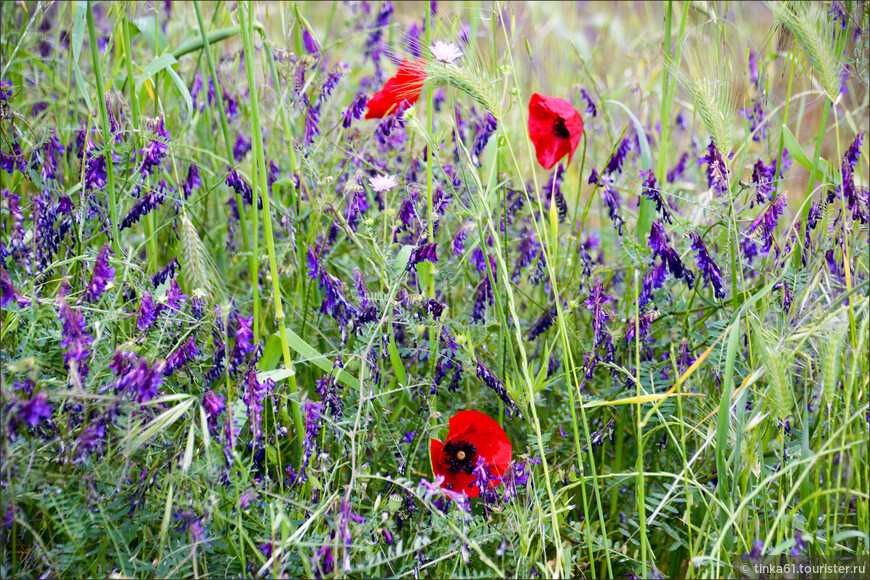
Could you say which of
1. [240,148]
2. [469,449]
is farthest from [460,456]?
[240,148]

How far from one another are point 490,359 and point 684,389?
385 mm

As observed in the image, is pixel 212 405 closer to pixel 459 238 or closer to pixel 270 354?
pixel 270 354

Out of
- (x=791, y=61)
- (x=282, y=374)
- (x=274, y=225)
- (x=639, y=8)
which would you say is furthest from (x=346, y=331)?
(x=639, y=8)

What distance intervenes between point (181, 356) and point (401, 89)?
2.03 ft

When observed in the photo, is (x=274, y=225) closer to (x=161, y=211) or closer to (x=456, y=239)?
(x=161, y=211)

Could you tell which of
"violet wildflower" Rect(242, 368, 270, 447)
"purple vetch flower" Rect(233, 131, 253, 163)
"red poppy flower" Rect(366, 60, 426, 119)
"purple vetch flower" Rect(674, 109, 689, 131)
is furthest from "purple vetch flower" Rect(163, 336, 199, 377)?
"purple vetch flower" Rect(674, 109, 689, 131)

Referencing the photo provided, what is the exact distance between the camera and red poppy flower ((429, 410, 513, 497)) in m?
1.23

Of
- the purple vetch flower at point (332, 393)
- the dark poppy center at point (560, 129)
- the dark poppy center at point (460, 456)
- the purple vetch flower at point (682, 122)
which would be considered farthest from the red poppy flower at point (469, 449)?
the purple vetch flower at point (682, 122)

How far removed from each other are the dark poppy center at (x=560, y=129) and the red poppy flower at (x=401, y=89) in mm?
330

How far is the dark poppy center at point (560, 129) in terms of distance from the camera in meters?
1.46

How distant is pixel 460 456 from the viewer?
125cm

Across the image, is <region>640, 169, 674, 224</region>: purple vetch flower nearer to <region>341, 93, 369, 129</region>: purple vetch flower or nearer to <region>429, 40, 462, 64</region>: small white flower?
<region>429, 40, 462, 64</region>: small white flower

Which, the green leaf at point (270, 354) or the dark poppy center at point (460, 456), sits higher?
the green leaf at point (270, 354)

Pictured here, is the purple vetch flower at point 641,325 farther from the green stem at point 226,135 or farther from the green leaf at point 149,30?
the green leaf at point 149,30
